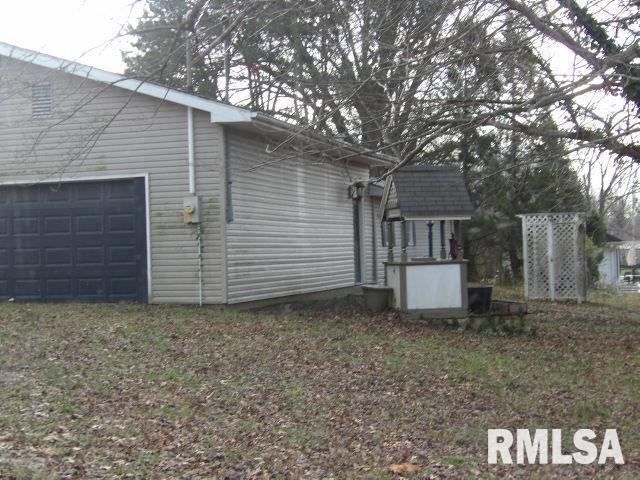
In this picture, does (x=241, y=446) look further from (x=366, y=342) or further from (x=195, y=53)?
(x=195, y=53)

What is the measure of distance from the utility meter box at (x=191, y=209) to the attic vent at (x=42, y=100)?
2.99m

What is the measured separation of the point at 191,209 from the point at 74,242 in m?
2.35

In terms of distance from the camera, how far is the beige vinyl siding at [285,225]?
13281 mm

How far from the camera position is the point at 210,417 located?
6.80 meters

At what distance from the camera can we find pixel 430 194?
13.0 metres

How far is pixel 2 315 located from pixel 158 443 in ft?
21.2

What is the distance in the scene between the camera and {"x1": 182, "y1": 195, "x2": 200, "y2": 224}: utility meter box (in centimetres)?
1270

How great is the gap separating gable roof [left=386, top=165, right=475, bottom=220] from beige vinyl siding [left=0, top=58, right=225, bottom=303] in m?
3.07

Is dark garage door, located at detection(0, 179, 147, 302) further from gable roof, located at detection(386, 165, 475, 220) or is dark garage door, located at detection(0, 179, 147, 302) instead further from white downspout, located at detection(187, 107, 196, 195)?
gable roof, located at detection(386, 165, 475, 220)

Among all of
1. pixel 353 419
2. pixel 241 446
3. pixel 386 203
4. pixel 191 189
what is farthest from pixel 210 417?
pixel 386 203

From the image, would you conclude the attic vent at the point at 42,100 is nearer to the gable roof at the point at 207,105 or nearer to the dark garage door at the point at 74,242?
the gable roof at the point at 207,105
